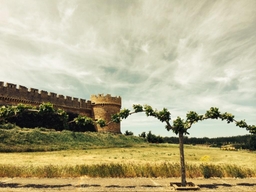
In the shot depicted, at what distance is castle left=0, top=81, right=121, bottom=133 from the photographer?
3138 centimetres

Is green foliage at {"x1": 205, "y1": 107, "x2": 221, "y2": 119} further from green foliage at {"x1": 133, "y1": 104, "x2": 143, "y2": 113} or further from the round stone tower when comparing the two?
the round stone tower

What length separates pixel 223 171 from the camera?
1165cm

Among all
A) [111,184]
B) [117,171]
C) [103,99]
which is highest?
[103,99]

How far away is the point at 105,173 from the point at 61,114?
361cm

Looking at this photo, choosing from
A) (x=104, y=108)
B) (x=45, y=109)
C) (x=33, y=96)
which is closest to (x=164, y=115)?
(x=45, y=109)

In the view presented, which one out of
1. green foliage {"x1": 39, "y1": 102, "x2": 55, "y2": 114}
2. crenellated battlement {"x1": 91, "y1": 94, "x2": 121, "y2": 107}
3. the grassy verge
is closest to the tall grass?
green foliage {"x1": 39, "y1": 102, "x2": 55, "y2": 114}

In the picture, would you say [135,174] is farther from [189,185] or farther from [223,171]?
[223,171]

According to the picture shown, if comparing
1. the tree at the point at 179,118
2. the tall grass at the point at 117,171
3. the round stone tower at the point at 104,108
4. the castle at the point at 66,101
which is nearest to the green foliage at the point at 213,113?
the tree at the point at 179,118

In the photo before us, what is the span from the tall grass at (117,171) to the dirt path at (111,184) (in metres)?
0.50

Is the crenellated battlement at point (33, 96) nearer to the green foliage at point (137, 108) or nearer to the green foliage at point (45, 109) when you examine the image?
the green foliage at point (45, 109)

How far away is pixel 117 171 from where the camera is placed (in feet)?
36.9

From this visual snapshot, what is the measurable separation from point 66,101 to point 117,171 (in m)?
31.1

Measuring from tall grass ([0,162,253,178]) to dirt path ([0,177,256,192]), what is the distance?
50 cm

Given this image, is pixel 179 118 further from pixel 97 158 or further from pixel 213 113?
pixel 97 158
